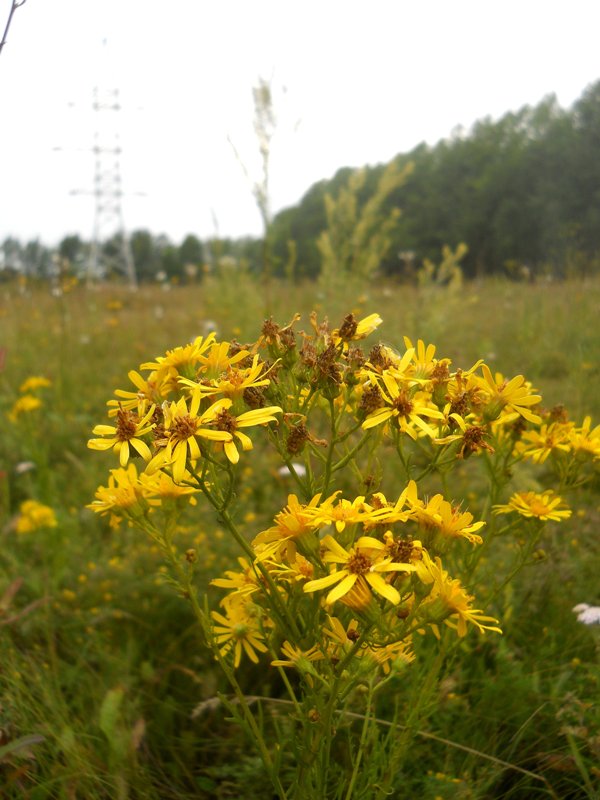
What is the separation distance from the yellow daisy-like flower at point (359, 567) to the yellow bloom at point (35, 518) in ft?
5.55

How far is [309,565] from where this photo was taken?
3.38 feet

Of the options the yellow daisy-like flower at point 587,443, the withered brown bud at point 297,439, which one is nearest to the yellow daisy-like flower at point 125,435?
the withered brown bud at point 297,439

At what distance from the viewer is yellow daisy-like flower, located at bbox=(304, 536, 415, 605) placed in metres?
0.81

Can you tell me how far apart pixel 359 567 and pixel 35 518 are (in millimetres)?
1796

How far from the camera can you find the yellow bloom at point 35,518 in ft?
7.53

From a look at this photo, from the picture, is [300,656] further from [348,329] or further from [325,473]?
[348,329]

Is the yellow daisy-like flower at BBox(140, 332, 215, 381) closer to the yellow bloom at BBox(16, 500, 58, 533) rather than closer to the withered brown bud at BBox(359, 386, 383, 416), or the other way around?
the withered brown bud at BBox(359, 386, 383, 416)

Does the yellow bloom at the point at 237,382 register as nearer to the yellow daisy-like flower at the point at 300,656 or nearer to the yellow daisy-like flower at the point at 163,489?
the yellow daisy-like flower at the point at 163,489

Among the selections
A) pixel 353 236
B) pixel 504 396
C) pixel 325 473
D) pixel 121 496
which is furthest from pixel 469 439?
pixel 353 236

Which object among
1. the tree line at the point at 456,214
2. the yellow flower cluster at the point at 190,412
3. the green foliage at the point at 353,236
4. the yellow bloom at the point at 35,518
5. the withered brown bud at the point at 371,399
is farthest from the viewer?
the tree line at the point at 456,214

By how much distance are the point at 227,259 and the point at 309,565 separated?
466cm

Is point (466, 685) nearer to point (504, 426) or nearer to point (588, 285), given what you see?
point (504, 426)

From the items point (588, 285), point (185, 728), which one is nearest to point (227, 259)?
point (588, 285)

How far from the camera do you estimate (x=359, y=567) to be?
85cm
